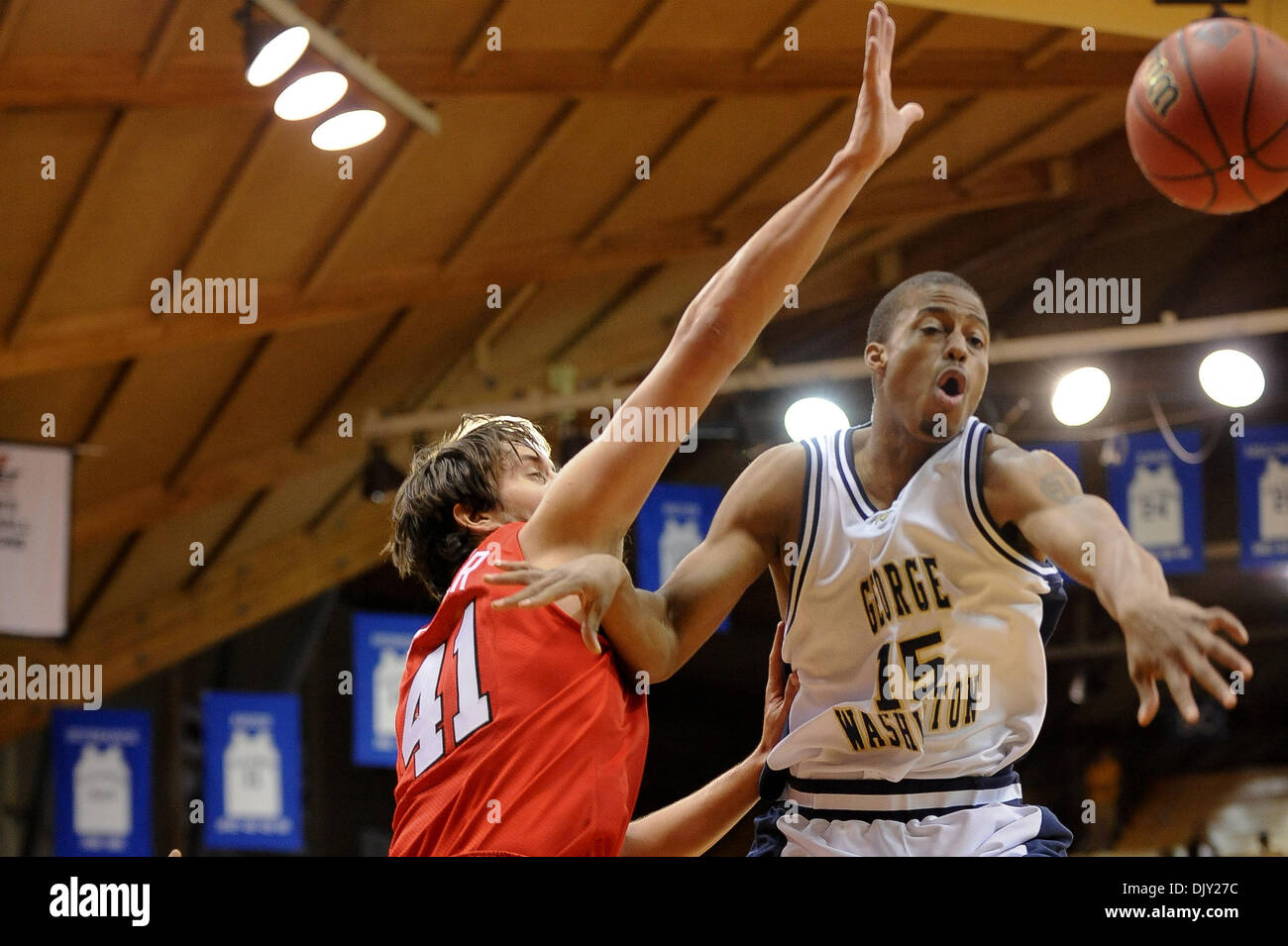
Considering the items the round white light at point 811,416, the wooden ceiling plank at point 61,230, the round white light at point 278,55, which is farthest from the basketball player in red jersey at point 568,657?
the round white light at point 811,416

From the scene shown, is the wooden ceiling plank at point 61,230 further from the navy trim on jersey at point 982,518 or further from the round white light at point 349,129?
the navy trim on jersey at point 982,518

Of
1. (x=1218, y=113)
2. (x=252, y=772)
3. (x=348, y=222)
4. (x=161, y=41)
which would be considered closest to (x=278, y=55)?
(x=161, y=41)

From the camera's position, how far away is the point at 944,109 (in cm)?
912

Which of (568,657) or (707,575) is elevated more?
(707,575)

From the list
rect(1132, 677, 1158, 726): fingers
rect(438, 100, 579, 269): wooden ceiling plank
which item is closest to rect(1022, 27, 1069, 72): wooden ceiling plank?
rect(438, 100, 579, 269): wooden ceiling plank

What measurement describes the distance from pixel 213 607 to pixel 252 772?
1.90m

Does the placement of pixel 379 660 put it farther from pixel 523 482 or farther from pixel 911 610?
pixel 911 610

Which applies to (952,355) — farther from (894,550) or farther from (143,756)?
(143,756)

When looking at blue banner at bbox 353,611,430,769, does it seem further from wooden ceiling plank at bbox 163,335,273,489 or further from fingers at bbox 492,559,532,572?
fingers at bbox 492,559,532,572

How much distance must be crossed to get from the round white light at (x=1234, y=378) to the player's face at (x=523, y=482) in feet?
19.0

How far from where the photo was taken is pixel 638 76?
782cm

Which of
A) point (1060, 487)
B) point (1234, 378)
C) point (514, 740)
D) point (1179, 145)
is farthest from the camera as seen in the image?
point (1234, 378)

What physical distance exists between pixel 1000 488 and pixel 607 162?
627 centimetres

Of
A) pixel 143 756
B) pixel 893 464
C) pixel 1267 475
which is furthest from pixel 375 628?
pixel 893 464
